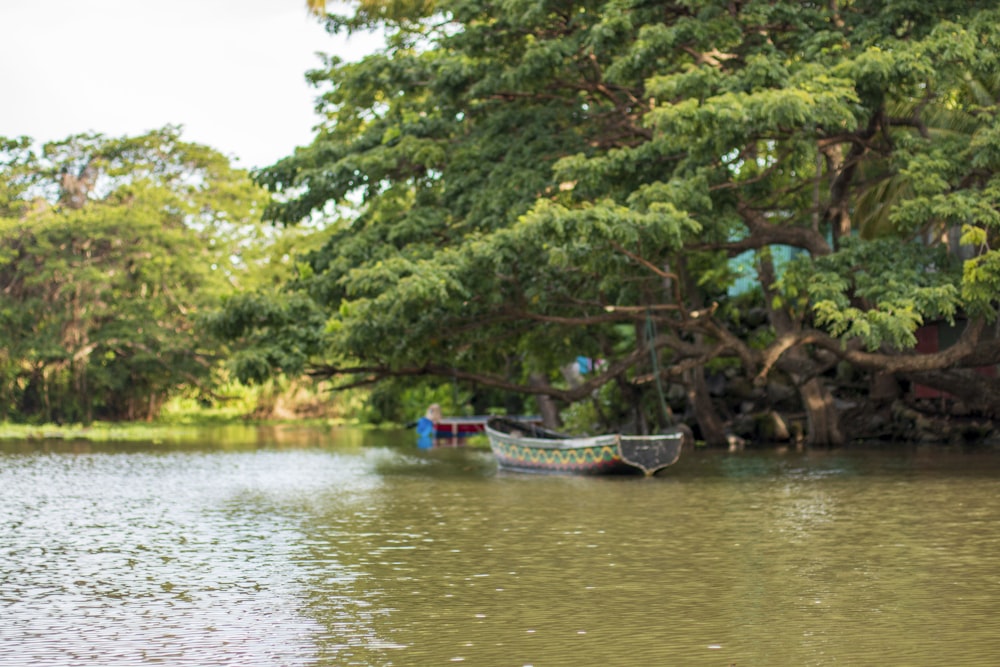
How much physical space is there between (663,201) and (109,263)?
29235 millimetres

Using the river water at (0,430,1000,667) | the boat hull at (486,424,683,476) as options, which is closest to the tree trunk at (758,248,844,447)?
the river water at (0,430,1000,667)

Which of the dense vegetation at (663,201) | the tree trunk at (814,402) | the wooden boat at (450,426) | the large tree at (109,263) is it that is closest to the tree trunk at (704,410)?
the dense vegetation at (663,201)

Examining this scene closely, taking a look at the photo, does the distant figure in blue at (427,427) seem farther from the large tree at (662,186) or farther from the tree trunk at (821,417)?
the tree trunk at (821,417)

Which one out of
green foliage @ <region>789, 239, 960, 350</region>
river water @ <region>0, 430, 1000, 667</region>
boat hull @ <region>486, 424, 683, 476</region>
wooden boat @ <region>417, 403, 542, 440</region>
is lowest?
river water @ <region>0, 430, 1000, 667</region>

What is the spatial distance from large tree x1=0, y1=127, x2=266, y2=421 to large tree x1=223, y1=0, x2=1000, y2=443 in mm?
16970

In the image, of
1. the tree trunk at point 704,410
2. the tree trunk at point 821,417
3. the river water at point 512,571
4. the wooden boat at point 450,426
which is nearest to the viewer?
the river water at point 512,571

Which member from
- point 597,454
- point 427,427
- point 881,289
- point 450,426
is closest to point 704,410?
point 597,454

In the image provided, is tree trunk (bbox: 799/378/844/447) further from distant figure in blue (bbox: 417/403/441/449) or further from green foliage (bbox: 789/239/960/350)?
distant figure in blue (bbox: 417/403/441/449)

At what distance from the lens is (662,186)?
2106cm

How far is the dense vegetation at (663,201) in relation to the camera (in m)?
20.3

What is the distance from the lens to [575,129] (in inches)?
1094

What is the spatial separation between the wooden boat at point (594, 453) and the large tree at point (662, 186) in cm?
235

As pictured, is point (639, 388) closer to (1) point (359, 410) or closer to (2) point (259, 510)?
(2) point (259, 510)

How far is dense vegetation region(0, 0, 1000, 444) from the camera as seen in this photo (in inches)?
798
